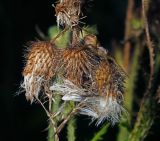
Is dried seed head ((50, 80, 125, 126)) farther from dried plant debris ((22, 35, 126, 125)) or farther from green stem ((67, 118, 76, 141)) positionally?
green stem ((67, 118, 76, 141))

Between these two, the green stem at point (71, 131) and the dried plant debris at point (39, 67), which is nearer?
the dried plant debris at point (39, 67)

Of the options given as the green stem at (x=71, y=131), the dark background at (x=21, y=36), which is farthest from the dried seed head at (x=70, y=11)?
the dark background at (x=21, y=36)

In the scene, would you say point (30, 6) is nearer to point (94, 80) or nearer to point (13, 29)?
point (13, 29)

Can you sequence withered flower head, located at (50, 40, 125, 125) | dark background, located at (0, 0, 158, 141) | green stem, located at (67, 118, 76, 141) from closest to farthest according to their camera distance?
withered flower head, located at (50, 40, 125, 125) → green stem, located at (67, 118, 76, 141) → dark background, located at (0, 0, 158, 141)

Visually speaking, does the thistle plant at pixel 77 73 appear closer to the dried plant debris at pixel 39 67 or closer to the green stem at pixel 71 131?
the dried plant debris at pixel 39 67

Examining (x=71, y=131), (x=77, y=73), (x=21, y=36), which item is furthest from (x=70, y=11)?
(x=21, y=36)

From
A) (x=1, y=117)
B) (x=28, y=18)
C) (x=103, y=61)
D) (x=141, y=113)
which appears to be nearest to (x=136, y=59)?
(x=141, y=113)

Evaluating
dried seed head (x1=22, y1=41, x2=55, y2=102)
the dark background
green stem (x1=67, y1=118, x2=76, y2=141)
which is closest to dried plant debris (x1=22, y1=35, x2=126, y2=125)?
dried seed head (x1=22, y1=41, x2=55, y2=102)
